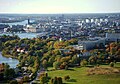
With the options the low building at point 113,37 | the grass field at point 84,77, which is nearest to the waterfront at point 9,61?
the grass field at point 84,77

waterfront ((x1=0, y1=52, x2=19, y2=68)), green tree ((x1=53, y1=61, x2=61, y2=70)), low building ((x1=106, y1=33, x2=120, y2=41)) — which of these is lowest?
waterfront ((x1=0, y1=52, x2=19, y2=68))

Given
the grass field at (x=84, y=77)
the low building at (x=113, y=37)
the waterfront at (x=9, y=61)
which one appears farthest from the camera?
the low building at (x=113, y=37)

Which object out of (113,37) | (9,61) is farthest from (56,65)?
(113,37)

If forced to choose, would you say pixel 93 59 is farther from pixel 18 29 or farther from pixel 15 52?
pixel 18 29

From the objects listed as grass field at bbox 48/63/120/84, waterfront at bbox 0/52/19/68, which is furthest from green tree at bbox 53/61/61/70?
waterfront at bbox 0/52/19/68

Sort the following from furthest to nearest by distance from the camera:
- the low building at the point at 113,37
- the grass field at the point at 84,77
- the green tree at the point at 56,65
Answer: the low building at the point at 113,37 < the green tree at the point at 56,65 < the grass field at the point at 84,77

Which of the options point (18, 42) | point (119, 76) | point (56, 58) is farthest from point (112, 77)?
point (18, 42)

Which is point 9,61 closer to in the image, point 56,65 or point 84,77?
point 56,65

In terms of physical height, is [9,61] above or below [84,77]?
below

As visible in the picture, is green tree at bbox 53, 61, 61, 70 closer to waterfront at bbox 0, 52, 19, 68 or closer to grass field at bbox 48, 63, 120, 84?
grass field at bbox 48, 63, 120, 84

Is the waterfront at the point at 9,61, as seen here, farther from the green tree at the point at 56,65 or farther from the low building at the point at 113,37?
the low building at the point at 113,37

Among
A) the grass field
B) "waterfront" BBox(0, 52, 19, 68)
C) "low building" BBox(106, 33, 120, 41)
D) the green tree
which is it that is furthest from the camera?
"low building" BBox(106, 33, 120, 41)
